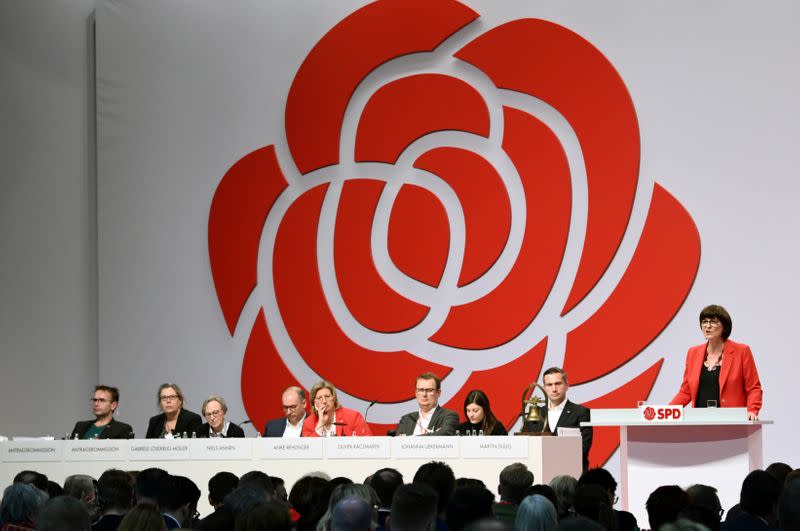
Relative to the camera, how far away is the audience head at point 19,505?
13.1ft

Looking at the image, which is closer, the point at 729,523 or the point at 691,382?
the point at 729,523

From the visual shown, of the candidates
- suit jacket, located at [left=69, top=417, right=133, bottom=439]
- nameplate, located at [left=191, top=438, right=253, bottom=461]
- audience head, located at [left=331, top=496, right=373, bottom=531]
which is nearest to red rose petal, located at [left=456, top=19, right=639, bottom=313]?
nameplate, located at [left=191, top=438, right=253, bottom=461]

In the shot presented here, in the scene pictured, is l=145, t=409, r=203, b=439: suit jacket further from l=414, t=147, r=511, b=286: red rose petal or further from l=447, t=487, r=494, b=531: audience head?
l=447, t=487, r=494, b=531: audience head

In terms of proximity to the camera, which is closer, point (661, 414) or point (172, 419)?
point (661, 414)

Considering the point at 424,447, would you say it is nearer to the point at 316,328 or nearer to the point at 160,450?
the point at 160,450

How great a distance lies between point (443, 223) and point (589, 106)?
141cm

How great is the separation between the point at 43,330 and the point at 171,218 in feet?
5.39

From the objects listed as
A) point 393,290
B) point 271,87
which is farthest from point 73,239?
point 393,290

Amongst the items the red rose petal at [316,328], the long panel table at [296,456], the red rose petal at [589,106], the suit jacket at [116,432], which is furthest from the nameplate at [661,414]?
the suit jacket at [116,432]

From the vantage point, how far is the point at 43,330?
10.1m

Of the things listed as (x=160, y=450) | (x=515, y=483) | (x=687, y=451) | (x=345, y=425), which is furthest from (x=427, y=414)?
(x=515, y=483)

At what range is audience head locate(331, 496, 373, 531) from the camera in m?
3.00

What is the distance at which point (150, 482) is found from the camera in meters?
4.22

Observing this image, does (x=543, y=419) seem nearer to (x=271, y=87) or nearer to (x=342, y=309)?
(x=342, y=309)
